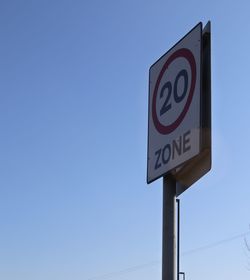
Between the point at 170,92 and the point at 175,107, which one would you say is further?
the point at 170,92

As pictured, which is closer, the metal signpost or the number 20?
the metal signpost

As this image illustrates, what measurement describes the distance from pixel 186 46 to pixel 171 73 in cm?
21

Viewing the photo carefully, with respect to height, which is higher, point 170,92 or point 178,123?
point 170,92

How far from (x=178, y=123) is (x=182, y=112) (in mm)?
77

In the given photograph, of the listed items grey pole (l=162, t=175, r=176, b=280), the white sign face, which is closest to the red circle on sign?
the white sign face

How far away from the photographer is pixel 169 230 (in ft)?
11.1

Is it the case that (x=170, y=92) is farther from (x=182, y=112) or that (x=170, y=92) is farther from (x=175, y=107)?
(x=182, y=112)

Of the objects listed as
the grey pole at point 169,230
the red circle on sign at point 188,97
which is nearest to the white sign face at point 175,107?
the red circle on sign at point 188,97

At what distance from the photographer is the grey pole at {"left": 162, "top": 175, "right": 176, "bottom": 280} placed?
3.26m

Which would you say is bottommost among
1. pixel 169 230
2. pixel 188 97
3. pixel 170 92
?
pixel 169 230

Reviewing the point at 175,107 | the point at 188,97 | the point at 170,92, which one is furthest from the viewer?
the point at 170,92

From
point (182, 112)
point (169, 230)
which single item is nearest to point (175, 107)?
point (182, 112)

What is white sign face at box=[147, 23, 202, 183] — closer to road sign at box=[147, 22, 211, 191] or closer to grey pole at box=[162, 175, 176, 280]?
road sign at box=[147, 22, 211, 191]

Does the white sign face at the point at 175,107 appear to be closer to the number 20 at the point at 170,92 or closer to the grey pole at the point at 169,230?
the number 20 at the point at 170,92
